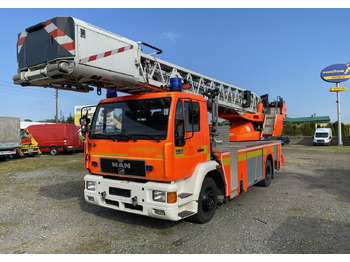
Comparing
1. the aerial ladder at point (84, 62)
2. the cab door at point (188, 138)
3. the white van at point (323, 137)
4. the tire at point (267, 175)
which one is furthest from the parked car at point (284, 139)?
the cab door at point (188, 138)

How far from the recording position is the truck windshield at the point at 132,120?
13.6 feet

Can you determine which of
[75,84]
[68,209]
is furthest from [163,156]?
[68,209]

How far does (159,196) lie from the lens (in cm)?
396

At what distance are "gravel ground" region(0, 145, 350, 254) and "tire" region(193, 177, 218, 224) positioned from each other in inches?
6.5

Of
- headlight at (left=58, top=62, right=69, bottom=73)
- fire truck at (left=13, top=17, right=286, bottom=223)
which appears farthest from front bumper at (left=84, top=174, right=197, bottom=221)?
headlight at (left=58, top=62, right=69, bottom=73)

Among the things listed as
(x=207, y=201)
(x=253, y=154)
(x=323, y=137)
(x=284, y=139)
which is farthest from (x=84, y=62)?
(x=284, y=139)

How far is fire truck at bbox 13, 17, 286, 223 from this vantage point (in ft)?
12.7

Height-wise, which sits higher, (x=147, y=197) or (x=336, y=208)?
(x=147, y=197)

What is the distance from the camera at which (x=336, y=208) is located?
5488 millimetres

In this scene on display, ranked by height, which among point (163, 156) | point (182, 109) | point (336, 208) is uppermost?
point (182, 109)

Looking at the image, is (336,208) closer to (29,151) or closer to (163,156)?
(163,156)

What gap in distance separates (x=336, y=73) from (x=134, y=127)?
32.7 meters

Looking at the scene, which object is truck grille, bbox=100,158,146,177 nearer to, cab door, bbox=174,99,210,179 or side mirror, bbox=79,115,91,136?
cab door, bbox=174,99,210,179

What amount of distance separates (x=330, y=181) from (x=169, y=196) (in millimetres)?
7101
